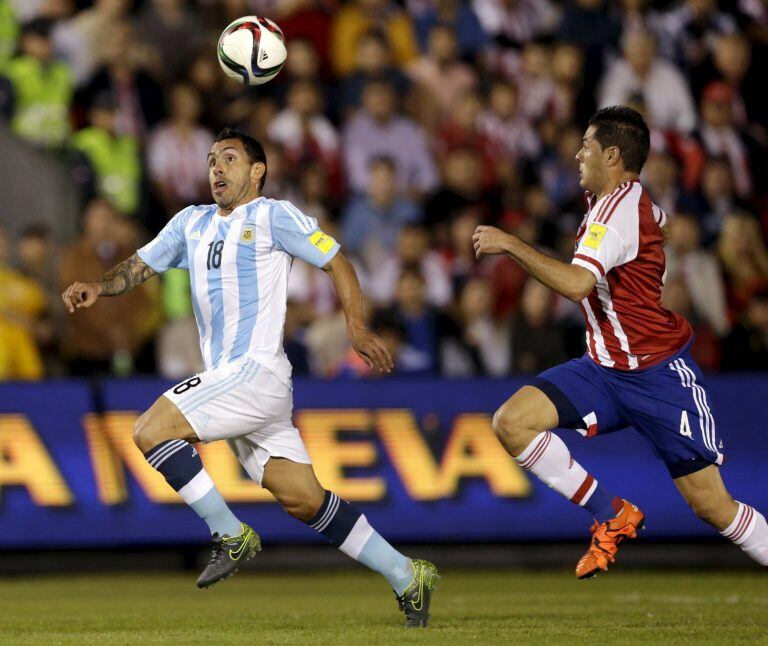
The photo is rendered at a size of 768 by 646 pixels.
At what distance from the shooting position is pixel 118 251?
13.3 m

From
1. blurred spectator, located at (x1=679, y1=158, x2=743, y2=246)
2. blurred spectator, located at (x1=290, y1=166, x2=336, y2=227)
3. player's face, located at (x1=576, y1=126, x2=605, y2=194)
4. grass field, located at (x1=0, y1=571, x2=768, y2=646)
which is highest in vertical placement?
player's face, located at (x1=576, y1=126, x2=605, y2=194)

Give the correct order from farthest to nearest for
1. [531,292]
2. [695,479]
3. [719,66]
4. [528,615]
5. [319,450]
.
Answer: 1. [719,66]
2. [531,292]
3. [319,450]
4. [528,615]
5. [695,479]

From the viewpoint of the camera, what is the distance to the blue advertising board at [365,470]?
1164 cm

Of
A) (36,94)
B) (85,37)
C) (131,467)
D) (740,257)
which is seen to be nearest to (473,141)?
(740,257)

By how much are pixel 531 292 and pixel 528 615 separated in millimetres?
4486

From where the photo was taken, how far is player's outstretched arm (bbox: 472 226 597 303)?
7.16m

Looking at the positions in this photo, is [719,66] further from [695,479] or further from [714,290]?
[695,479]

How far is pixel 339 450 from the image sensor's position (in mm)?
11711

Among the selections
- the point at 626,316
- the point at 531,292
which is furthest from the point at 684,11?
the point at 626,316

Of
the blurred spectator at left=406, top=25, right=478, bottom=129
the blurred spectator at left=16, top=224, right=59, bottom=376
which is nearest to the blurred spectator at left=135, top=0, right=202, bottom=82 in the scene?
the blurred spectator at left=406, top=25, right=478, bottom=129

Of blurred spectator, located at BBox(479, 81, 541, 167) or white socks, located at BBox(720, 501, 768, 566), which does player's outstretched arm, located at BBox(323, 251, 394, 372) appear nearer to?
white socks, located at BBox(720, 501, 768, 566)

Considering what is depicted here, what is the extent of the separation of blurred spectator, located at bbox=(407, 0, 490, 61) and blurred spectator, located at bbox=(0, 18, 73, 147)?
389cm

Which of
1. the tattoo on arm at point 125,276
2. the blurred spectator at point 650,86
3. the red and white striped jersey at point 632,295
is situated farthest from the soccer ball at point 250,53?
the blurred spectator at point 650,86

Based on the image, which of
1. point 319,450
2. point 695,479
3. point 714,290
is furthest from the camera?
point 714,290
